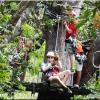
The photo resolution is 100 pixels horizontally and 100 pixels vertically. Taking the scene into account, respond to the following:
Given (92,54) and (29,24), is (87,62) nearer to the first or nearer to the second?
(92,54)

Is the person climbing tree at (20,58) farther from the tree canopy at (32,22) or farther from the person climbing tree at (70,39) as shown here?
the person climbing tree at (70,39)

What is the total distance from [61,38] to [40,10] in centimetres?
77

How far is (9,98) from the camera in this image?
898 cm

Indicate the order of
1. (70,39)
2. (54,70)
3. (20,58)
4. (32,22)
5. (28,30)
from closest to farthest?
(28,30), (54,70), (32,22), (70,39), (20,58)

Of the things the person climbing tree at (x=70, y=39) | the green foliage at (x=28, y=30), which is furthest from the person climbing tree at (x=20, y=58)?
the person climbing tree at (x=70, y=39)

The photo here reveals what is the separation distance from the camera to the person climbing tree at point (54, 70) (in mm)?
8625

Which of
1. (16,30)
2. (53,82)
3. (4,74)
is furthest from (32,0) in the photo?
(53,82)

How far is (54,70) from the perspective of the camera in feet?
28.5

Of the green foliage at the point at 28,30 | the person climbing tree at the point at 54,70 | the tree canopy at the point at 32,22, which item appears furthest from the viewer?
the person climbing tree at the point at 54,70

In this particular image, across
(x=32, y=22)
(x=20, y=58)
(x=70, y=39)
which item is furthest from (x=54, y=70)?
(x=20, y=58)

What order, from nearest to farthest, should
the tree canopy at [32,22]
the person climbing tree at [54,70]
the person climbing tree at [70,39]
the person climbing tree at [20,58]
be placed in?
the tree canopy at [32,22]
the person climbing tree at [54,70]
the person climbing tree at [70,39]
the person climbing tree at [20,58]

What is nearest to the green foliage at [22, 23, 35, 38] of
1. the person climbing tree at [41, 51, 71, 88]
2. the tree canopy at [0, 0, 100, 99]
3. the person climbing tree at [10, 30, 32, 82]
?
the tree canopy at [0, 0, 100, 99]

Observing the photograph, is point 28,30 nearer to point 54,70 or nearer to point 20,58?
point 54,70

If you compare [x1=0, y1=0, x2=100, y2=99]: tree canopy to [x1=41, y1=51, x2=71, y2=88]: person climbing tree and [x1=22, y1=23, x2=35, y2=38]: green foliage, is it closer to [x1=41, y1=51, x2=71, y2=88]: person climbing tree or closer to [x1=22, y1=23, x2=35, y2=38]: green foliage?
[x1=22, y1=23, x2=35, y2=38]: green foliage
